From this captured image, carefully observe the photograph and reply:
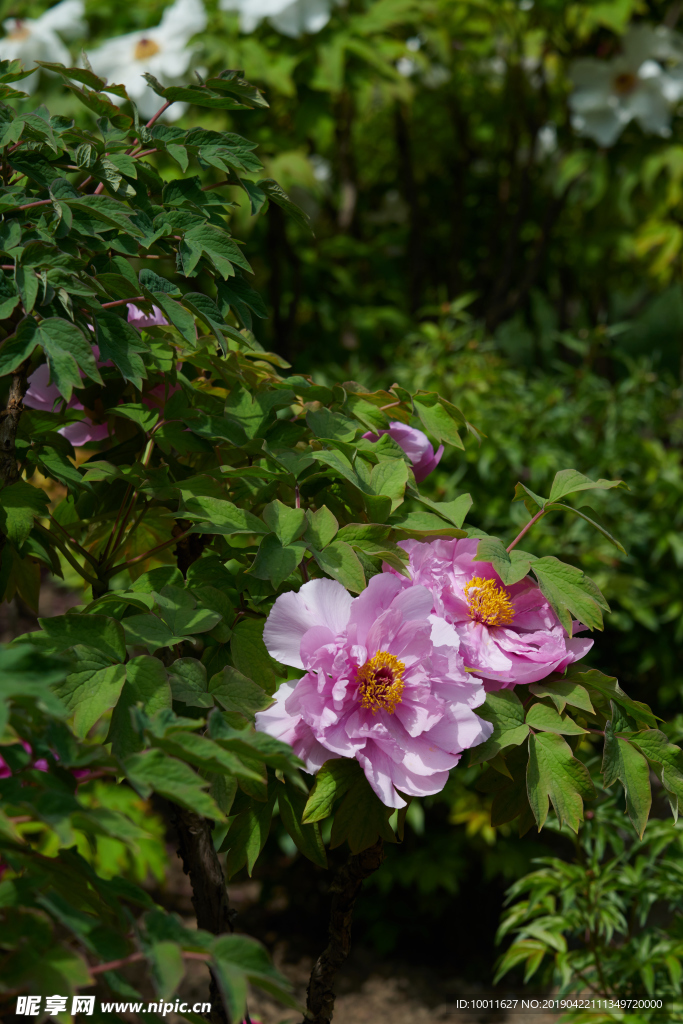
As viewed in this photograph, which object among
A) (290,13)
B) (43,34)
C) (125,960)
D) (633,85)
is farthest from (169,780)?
(633,85)

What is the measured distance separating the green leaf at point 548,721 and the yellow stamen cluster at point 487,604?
0.08 meters

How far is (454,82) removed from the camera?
285 centimetres

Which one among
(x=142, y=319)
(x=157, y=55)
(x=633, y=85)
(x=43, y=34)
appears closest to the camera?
(x=142, y=319)

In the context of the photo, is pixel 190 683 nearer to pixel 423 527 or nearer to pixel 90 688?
pixel 90 688

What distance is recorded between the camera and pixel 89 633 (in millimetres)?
655

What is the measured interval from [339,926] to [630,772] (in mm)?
350

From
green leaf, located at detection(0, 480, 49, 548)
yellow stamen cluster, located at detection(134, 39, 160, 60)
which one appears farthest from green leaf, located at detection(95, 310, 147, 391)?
yellow stamen cluster, located at detection(134, 39, 160, 60)

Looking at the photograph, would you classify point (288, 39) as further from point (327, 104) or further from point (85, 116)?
point (85, 116)

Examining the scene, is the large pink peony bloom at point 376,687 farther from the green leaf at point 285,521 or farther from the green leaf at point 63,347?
the green leaf at point 63,347

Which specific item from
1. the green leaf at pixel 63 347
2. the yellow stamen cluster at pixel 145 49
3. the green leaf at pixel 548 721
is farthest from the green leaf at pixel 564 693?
the yellow stamen cluster at pixel 145 49

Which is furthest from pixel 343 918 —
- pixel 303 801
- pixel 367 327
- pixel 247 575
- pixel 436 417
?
pixel 367 327

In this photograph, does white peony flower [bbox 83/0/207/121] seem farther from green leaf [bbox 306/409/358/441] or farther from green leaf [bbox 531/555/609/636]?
green leaf [bbox 531/555/609/636]

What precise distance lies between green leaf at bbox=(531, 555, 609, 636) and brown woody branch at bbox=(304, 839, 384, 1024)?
0.90 ft

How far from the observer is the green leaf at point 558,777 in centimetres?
68
